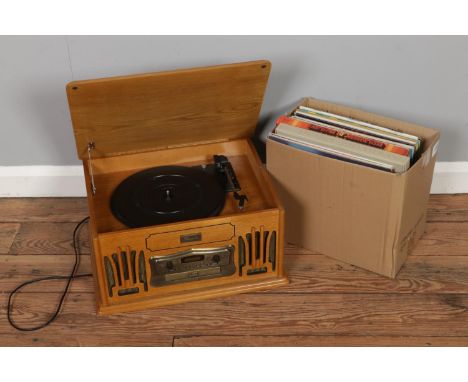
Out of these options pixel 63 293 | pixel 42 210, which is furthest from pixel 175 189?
pixel 42 210

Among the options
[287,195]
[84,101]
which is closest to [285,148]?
[287,195]

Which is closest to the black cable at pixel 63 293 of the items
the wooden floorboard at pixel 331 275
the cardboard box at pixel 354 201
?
the wooden floorboard at pixel 331 275

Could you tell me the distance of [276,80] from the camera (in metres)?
2.49

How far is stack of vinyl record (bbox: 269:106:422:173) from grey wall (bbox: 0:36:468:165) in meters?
0.14

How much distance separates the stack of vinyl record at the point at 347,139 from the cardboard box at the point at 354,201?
25mm

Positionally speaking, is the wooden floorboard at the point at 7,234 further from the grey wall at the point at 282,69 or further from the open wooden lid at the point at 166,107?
the open wooden lid at the point at 166,107

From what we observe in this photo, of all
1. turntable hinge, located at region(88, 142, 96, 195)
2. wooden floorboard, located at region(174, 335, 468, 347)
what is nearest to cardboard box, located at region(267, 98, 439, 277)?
wooden floorboard, located at region(174, 335, 468, 347)

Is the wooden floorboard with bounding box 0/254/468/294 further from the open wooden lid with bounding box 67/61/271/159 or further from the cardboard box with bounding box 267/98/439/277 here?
the open wooden lid with bounding box 67/61/271/159

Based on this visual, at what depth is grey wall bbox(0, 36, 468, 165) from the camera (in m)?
2.40

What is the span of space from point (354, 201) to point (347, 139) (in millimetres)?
192

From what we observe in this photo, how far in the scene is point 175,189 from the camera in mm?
2377

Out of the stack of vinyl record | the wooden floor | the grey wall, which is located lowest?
the wooden floor

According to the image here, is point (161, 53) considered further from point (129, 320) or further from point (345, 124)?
point (129, 320)
